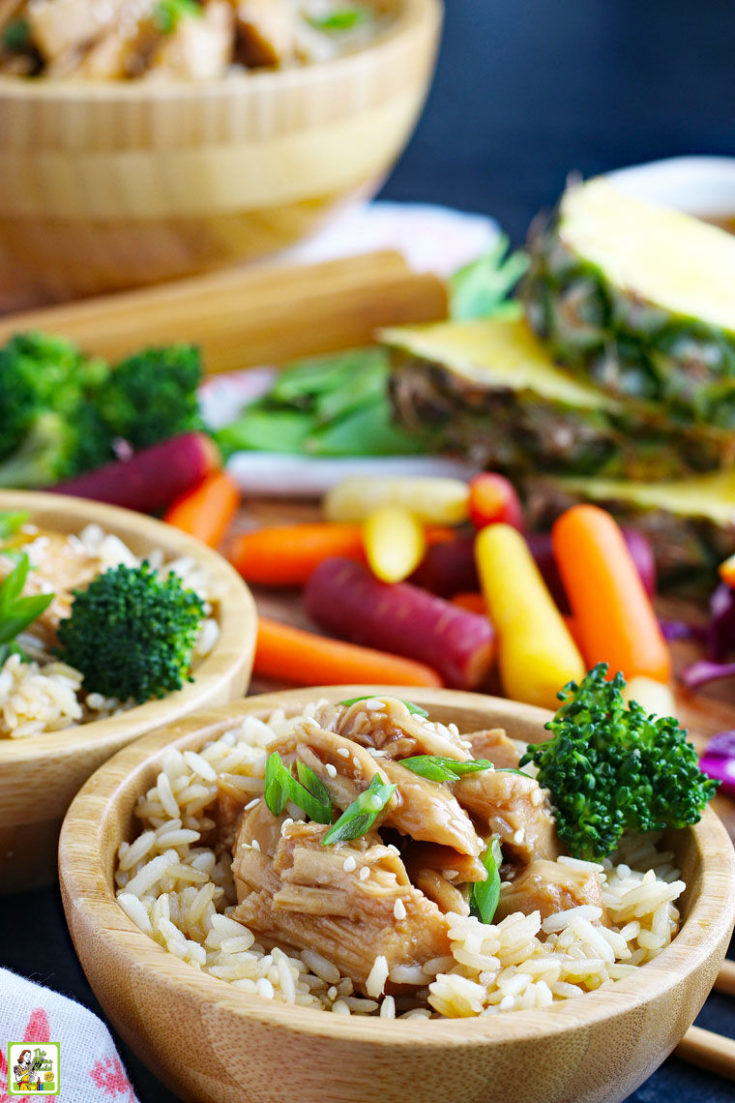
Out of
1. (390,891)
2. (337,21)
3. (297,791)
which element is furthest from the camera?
(337,21)

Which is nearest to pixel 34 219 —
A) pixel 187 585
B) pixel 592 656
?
pixel 187 585

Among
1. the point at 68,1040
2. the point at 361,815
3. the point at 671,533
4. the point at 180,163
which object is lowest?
the point at 671,533

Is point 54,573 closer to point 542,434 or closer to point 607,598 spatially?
point 607,598

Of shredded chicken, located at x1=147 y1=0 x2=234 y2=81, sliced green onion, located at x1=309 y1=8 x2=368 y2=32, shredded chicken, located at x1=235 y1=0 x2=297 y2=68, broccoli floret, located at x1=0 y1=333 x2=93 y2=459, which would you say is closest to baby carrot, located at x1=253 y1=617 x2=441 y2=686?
broccoli floret, located at x1=0 y1=333 x2=93 y2=459

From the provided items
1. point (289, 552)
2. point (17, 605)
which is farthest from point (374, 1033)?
point (289, 552)

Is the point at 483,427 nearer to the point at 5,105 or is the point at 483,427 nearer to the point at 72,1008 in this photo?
the point at 5,105

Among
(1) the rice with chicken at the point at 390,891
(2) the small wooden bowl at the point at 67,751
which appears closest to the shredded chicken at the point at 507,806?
(1) the rice with chicken at the point at 390,891

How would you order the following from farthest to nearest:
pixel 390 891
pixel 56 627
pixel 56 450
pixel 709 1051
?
pixel 56 450 → pixel 56 627 → pixel 709 1051 → pixel 390 891
